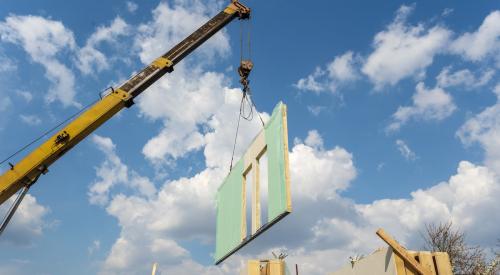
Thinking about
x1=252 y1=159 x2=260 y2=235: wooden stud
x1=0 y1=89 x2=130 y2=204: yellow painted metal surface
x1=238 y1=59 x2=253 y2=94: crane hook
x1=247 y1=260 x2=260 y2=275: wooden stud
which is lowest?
x1=247 y1=260 x2=260 y2=275: wooden stud

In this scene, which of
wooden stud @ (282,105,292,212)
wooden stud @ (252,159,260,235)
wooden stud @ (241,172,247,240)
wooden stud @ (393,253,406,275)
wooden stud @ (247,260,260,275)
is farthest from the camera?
wooden stud @ (241,172,247,240)

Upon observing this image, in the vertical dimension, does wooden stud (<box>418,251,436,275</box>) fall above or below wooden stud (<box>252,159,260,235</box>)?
below

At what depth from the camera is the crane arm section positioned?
1028cm

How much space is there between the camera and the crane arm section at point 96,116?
33.7ft

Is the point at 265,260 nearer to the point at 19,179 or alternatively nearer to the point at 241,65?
the point at 19,179

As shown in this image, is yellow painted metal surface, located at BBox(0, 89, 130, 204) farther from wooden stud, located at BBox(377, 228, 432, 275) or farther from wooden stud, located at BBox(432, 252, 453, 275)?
wooden stud, located at BBox(432, 252, 453, 275)

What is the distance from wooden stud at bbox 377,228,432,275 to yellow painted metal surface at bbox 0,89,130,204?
843 centimetres

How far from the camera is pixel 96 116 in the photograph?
11.5 meters

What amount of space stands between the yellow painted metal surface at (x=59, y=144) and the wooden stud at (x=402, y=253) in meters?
8.43

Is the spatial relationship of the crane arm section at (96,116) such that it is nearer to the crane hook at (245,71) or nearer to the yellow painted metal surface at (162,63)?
the yellow painted metal surface at (162,63)

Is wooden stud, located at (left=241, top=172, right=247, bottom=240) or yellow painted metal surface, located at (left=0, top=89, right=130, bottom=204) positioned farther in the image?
wooden stud, located at (left=241, top=172, right=247, bottom=240)

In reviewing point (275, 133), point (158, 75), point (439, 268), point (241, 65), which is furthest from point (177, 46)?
point (439, 268)

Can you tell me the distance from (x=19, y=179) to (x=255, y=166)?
19.0 ft

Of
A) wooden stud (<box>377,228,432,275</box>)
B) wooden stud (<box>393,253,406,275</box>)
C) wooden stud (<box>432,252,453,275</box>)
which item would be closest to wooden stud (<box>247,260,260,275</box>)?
wooden stud (<box>377,228,432,275</box>)
